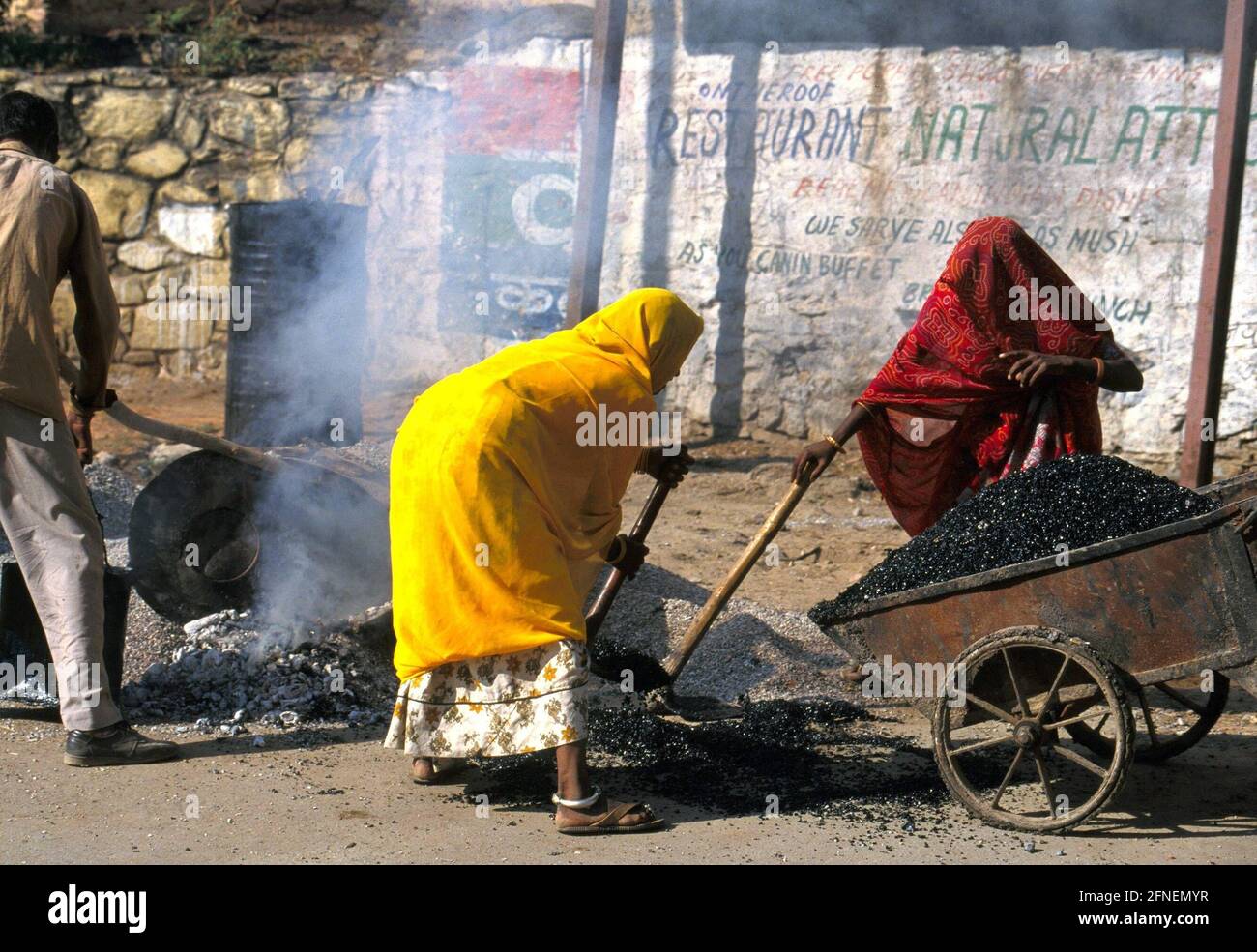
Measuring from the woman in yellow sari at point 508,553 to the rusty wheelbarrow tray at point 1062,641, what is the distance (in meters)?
0.90

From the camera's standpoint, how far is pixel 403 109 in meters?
10.5

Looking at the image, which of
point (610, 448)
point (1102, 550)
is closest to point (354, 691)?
point (610, 448)

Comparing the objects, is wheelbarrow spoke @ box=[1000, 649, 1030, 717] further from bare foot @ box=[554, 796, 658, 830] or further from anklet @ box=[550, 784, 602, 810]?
anklet @ box=[550, 784, 602, 810]

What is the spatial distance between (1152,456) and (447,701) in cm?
625

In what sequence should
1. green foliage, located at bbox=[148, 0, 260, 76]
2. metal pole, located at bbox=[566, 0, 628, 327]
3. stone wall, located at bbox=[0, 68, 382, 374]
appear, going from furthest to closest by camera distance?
green foliage, located at bbox=[148, 0, 260, 76] → stone wall, located at bbox=[0, 68, 382, 374] → metal pole, located at bbox=[566, 0, 628, 327]

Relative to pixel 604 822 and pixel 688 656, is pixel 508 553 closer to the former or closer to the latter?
pixel 604 822

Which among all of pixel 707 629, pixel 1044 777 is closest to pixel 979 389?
pixel 707 629

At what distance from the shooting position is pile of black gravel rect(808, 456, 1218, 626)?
390cm

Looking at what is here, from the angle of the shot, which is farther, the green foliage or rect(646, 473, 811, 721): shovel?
the green foliage

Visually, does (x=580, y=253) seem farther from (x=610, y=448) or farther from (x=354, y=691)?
(x=610, y=448)

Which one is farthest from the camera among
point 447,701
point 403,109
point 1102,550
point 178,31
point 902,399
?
point 178,31

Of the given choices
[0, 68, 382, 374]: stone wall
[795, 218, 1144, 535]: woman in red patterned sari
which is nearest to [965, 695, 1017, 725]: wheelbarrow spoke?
[795, 218, 1144, 535]: woman in red patterned sari

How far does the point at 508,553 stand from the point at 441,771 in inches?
37.8

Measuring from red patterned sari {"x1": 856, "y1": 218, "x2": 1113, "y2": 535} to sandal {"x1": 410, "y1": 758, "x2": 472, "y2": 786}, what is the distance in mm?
1932
